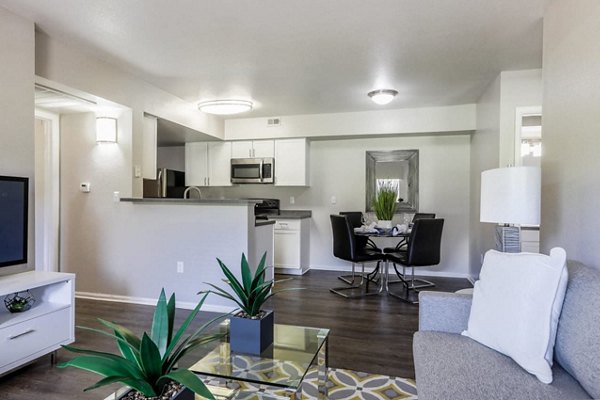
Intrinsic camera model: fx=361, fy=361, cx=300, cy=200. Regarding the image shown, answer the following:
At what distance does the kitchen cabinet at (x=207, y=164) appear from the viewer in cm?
583

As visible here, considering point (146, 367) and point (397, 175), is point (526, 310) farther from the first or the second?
point (397, 175)

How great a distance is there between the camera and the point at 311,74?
3.72 metres

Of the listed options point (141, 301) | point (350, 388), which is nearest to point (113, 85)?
point (141, 301)

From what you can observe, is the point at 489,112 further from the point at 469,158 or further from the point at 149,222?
→ the point at 149,222

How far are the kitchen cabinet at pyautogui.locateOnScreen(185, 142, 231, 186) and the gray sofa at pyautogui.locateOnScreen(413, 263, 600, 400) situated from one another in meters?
4.68

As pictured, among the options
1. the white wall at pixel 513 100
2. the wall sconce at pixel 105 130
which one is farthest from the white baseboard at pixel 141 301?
the white wall at pixel 513 100

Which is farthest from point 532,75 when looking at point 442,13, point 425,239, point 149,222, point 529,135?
point 149,222

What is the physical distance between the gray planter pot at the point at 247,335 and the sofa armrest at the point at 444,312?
81 centimetres

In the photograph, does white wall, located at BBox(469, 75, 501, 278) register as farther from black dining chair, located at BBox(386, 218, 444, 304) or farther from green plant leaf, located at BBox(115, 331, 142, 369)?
green plant leaf, located at BBox(115, 331, 142, 369)

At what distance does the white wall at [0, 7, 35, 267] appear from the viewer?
2514 millimetres

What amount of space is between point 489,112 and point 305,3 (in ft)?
8.71

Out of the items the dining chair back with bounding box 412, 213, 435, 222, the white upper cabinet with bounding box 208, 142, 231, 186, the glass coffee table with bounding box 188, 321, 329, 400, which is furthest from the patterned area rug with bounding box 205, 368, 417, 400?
the white upper cabinet with bounding box 208, 142, 231, 186

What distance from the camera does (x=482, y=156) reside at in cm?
432

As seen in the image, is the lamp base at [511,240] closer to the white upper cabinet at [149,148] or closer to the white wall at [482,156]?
the white wall at [482,156]
